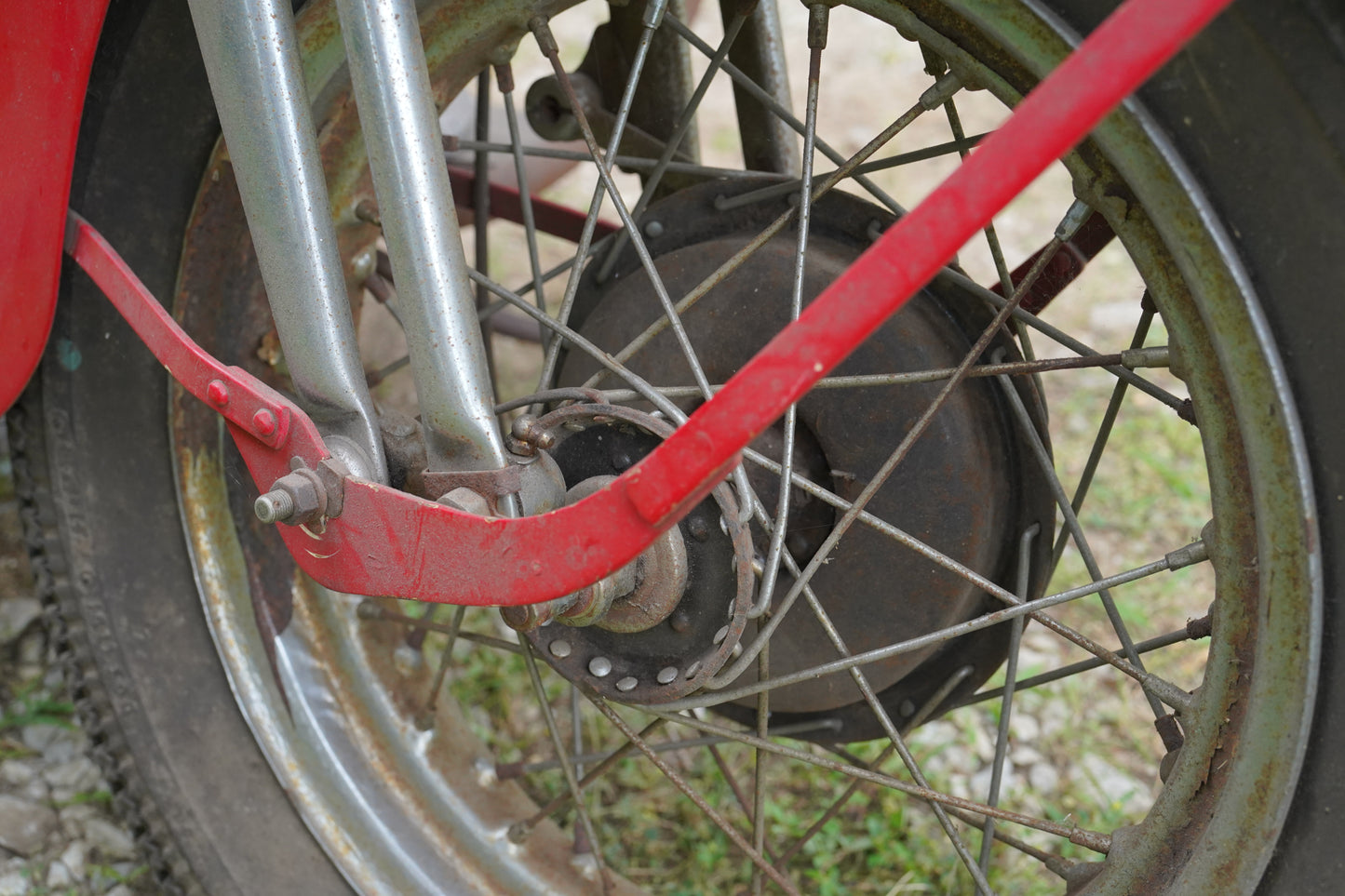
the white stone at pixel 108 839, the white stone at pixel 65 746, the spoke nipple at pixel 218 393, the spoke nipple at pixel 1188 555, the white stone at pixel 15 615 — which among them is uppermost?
the white stone at pixel 15 615

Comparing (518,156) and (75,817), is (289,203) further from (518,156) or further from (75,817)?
(75,817)

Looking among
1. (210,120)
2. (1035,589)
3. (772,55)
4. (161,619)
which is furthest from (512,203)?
(1035,589)

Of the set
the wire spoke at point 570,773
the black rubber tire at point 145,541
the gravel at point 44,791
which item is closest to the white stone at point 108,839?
the gravel at point 44,791

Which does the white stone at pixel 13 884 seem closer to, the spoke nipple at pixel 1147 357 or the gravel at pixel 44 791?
the gravel at pixel 44 791

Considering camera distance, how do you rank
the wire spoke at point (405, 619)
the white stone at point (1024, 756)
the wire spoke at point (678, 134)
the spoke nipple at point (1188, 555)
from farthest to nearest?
the white stone at point (1024, 756) < the wire spoke at point (405, 619) < the wire spoke at point (678, 134) < the spoke nipple at point (1188, 555)

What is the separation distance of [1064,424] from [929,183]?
3.01 feet

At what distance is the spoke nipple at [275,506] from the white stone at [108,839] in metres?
0.77

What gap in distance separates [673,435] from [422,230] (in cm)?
27

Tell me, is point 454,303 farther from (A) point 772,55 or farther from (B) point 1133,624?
(B) point 1133,624

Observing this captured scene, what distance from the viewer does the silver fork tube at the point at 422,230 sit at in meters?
0.76

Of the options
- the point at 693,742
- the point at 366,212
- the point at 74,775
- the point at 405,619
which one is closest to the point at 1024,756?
the point at 693,742

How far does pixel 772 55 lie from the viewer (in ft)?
4.03

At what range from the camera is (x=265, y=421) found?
819mm

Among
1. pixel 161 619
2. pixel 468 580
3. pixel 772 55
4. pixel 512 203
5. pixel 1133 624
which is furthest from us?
pixel 1133 624
